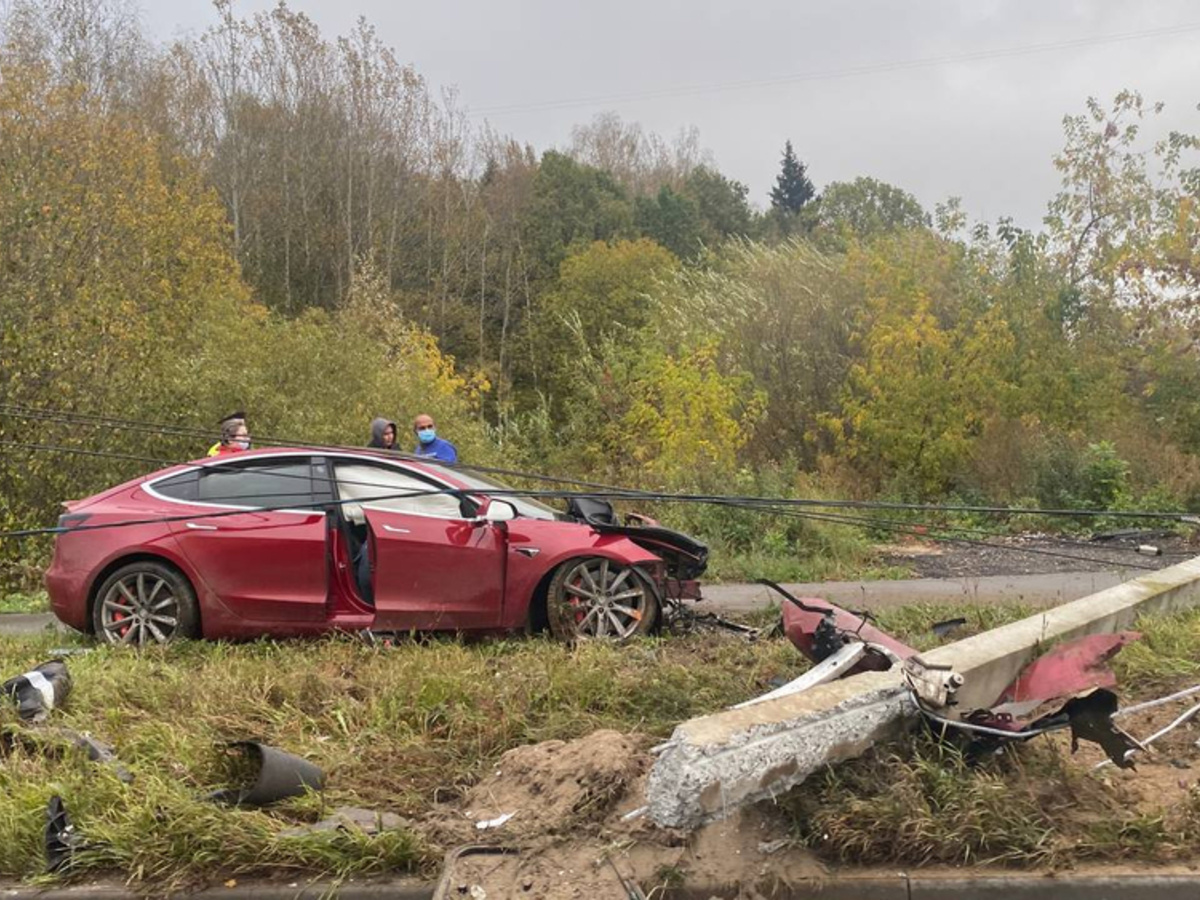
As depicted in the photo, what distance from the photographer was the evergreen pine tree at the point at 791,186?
313 ft

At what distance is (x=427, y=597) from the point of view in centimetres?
731

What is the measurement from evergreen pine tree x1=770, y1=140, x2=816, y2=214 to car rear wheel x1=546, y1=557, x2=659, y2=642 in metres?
92.0

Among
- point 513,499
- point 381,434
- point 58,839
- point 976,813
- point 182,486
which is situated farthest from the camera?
point 381,434

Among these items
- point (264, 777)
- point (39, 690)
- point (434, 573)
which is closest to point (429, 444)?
point (434, 573)

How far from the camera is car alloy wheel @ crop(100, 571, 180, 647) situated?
7.54m

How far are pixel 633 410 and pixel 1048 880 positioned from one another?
62.5 ft

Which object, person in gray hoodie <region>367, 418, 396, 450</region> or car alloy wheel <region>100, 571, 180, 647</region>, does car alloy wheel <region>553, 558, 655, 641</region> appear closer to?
car alloy wheel <region>100, 571, 180, 647</region>

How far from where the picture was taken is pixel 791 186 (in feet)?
315

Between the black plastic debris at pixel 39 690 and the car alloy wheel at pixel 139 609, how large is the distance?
4.89 ft

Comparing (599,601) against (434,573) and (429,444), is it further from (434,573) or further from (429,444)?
(429,444)

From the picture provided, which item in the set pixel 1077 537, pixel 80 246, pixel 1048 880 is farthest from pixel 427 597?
pixel 80 246

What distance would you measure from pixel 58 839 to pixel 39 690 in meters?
1.82

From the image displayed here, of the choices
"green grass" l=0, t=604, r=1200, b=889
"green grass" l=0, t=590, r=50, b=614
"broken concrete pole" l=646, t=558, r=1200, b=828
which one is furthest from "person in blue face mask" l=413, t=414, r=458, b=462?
"broken concrete pole" l=646, t=558, r=1200, b=828

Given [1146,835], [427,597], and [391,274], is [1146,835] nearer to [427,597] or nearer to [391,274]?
[427,597]
